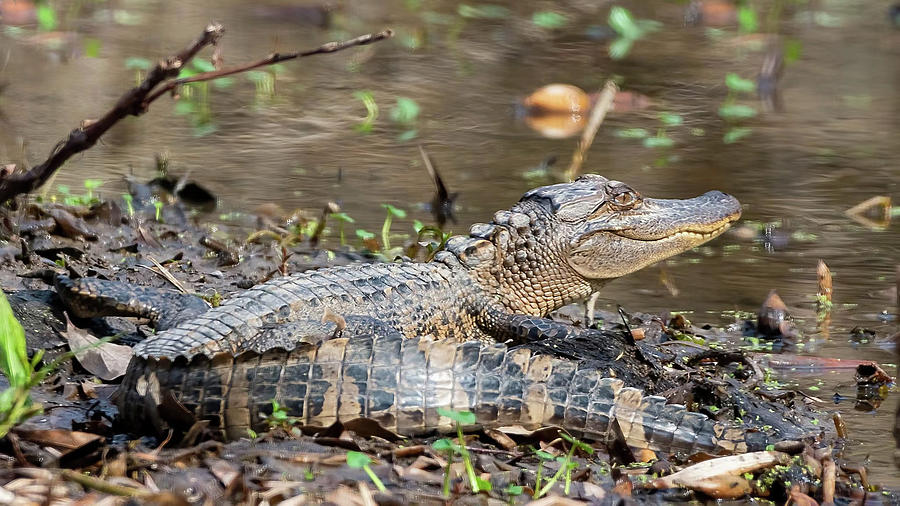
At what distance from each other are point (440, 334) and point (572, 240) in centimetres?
75

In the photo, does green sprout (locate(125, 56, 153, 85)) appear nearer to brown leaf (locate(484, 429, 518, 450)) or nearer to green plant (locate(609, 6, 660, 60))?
green plant (locate(609, 6, 660, 60))

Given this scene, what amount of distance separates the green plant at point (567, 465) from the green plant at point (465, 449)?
15 centimetres

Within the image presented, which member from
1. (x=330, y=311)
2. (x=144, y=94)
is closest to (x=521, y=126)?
(x=330, y=311)

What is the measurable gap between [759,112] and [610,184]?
493 cm

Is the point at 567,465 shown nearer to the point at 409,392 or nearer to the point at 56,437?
the point at 409,392

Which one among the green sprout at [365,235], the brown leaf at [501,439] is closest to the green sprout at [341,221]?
the green sprout at [365,235]

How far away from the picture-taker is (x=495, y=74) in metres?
10.6

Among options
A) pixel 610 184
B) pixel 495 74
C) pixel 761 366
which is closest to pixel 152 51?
pixel 495 74

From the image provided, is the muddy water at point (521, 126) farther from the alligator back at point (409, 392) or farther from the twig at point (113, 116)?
the twig at point (113, 116)

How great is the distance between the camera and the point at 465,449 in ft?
10.4

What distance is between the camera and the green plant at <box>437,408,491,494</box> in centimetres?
304

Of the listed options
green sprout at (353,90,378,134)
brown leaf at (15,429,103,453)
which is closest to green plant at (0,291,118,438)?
brown leaf at (15,429,103,453)

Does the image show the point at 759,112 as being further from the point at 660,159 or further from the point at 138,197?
the point at 138,197

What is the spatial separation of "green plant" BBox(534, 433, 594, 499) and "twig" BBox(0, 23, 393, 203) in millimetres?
1350
